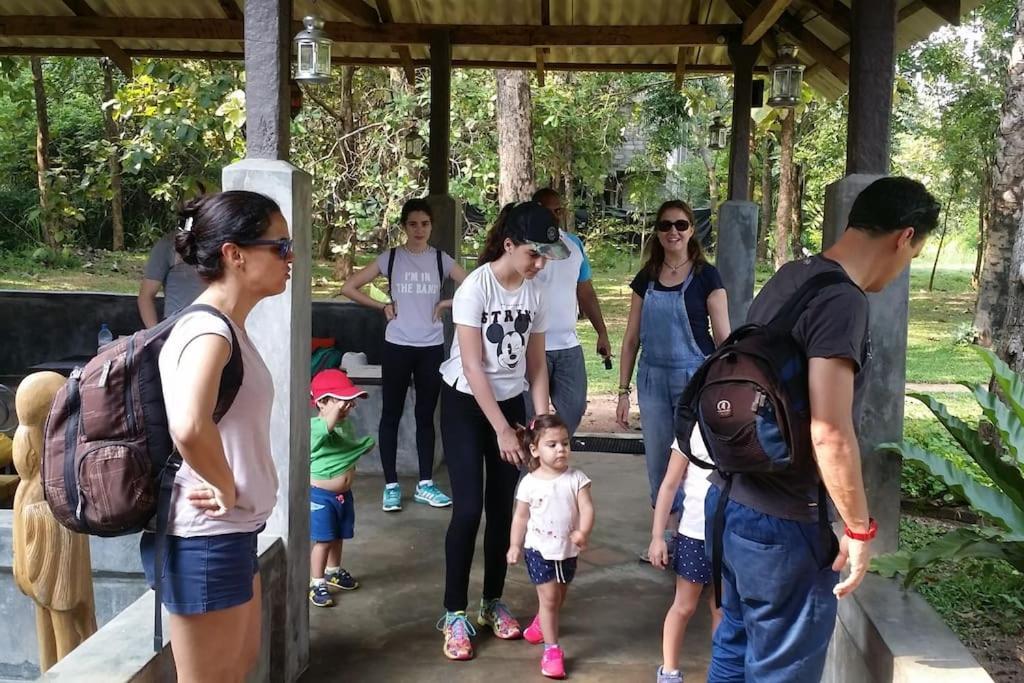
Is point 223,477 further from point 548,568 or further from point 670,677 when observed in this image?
point 670,677

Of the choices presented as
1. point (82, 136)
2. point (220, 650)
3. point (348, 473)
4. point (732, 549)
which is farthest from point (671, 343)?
point (82, 136)

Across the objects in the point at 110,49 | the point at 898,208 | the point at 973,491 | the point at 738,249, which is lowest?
the point at 973,491

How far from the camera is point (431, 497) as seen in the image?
236 inches

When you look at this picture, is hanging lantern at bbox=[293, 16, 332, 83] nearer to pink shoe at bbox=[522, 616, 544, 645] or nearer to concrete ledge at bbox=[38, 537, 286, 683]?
pink shoe at bbox=[522, 616, 544, 645]

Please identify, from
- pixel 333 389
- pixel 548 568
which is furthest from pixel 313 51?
pixel 548 568

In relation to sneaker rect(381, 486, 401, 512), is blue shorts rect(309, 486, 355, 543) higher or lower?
higher

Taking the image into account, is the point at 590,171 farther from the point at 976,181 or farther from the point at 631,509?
the point at 631,509

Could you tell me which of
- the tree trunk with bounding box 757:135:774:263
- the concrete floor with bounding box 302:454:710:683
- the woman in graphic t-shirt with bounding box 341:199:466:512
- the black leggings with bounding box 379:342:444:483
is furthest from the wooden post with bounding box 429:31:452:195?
the tree trunk with bounding box 757:135:774:263

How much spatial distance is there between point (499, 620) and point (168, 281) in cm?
311

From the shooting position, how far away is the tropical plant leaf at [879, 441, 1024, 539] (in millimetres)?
3617

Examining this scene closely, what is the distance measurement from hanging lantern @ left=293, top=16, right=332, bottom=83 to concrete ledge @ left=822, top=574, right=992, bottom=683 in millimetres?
4216

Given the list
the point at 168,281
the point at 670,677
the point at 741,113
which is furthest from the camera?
the point at 741,113

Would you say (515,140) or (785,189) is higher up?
(515,140)

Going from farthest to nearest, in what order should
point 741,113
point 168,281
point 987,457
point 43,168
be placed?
point 43,168, point 741,113, point 168,281, point 987,457
